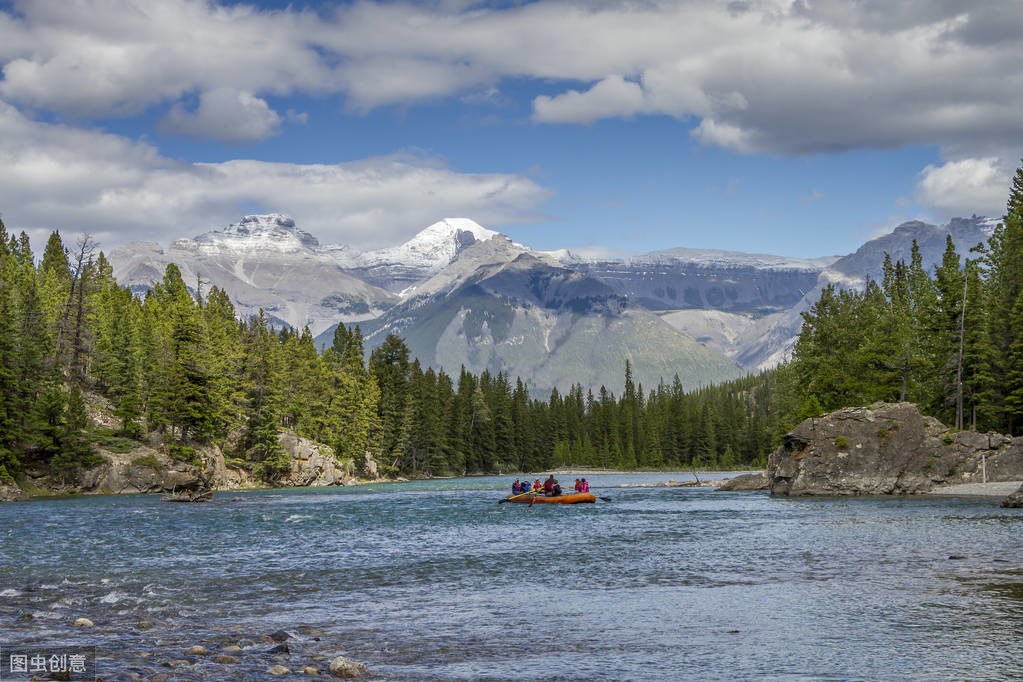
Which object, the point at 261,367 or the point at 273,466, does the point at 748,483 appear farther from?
the point at 261,367

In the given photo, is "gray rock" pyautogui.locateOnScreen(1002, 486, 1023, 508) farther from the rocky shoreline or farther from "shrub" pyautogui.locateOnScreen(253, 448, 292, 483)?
"shrub" pyautogui.locateOnScreen(253, 448, 292, 483)

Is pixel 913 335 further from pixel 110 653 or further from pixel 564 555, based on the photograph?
pixel 110 653

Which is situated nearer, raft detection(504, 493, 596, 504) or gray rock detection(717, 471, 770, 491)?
raft detection(504, 493, 596, 504)

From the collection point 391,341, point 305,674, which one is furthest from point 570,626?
point 391,341

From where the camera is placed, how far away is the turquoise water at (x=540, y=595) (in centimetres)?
2198

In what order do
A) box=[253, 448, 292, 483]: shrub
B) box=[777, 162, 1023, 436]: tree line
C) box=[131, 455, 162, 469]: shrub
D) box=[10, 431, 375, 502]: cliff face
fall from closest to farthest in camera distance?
box=[777, 162, 1023, 436]: tree line < box=[10, 431, 375, 502]: cliff face < box=[131, 455, 162, 469]: shrub < box=[253, 448, 292, 483]: shrub

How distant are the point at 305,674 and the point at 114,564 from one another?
79.2 ft

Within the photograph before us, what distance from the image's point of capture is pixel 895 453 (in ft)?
267

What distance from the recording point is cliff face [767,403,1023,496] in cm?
7919

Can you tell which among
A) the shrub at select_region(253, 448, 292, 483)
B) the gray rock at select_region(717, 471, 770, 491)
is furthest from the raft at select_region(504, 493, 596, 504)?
the shrub at select_region(253, 448, 292, 483)

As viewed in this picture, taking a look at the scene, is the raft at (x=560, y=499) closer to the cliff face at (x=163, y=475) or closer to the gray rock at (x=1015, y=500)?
the gray rock at (x=1015, y=500)

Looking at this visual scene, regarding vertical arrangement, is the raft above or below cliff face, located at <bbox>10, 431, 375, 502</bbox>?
below

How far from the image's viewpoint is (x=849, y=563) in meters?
38.2

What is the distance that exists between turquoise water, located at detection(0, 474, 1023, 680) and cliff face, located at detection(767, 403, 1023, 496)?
62.9ft
